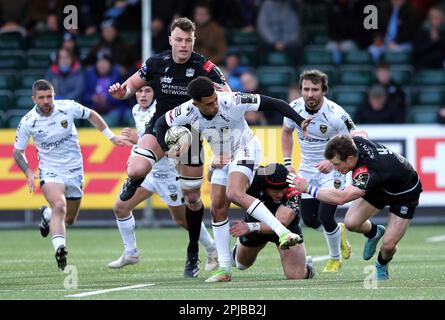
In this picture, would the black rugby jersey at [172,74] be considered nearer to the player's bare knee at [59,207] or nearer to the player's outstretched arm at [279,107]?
the player's outstretched arm at [279,107]

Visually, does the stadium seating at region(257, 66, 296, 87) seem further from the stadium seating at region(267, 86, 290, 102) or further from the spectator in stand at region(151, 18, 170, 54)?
the spectator in stand at region(151, 18, 170, 54)

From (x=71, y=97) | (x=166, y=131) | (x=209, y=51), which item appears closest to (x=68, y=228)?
(x=71, y=97)

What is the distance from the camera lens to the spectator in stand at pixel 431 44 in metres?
20.8

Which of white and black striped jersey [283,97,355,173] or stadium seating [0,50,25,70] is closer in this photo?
white and black striped jersey [283,97,355,173]

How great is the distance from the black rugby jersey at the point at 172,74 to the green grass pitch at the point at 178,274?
1.83 metres

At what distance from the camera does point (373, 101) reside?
1941cm

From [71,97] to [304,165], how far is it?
773 cm

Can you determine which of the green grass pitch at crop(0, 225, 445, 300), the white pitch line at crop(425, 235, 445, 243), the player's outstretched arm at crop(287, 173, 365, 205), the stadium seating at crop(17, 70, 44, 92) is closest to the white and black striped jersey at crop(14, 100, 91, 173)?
the green grass pitch at crop(0, 225, 445, 300)

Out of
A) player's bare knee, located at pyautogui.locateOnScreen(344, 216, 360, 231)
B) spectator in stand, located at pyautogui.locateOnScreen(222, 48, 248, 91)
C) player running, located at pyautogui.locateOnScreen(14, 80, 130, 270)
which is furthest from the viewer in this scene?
spectator in stand, located at pyautogui.locateOnScreen(222, 48, 248, 91)

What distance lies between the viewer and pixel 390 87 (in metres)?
20.0

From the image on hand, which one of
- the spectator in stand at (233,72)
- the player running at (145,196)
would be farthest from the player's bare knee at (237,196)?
the spectator in stand at (233,72)

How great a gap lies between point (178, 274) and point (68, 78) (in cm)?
892

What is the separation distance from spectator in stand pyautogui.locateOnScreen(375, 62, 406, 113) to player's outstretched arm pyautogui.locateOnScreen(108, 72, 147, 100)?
27.3ft

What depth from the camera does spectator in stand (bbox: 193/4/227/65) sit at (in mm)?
20688
